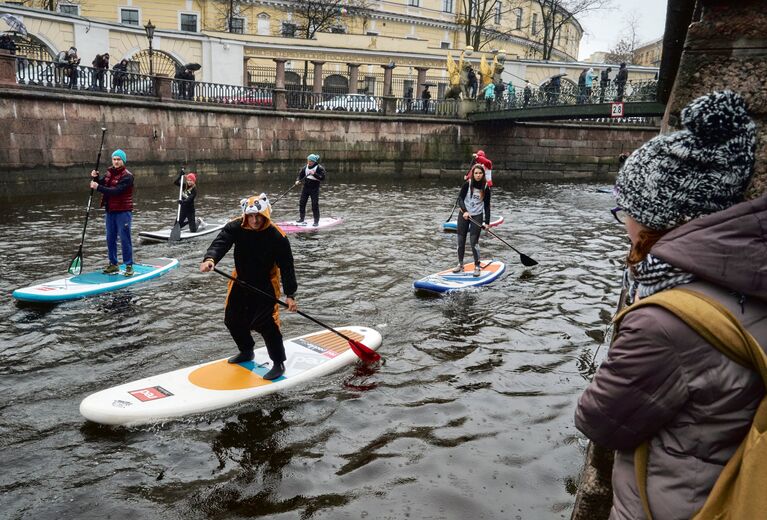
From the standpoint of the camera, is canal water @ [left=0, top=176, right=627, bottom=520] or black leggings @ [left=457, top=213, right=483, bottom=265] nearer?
canal water @ [left=0, top=176, right=627, bottom=520]

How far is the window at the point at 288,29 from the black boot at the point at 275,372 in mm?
40779

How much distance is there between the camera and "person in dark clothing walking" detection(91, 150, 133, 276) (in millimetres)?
9391

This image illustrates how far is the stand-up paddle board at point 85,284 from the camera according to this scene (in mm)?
8445

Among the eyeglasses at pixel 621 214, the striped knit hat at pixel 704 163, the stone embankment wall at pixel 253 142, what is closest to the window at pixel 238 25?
the stone embankment wall at pixel 253 142

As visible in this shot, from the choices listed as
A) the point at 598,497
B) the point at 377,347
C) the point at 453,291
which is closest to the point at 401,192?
the point at 453,291

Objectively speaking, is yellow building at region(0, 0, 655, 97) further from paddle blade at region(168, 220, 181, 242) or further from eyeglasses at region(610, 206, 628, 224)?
eyeglasses at region(610, 206, 628, 224)

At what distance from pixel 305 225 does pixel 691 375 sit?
1366 centimetres

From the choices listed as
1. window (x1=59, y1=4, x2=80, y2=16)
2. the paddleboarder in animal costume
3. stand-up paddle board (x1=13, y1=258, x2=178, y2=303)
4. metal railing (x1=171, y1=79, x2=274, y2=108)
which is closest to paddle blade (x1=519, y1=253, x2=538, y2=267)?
stand-up paddle board (x1=13, y1=258, x2=178, y2=303)

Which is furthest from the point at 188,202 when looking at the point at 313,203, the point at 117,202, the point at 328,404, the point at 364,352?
the point at 328,404

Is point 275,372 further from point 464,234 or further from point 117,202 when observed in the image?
point 464,234

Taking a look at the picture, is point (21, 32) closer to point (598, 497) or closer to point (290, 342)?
point (290, 342)

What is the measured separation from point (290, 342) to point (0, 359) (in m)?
3.06

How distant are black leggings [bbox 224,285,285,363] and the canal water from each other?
483 millimetres

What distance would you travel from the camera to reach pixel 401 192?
78.8ft
